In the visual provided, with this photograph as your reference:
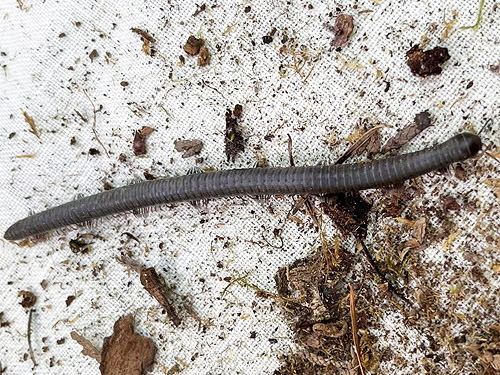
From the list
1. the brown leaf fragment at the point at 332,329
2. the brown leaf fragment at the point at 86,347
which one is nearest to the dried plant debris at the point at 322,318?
the brown leaf fragment at the point at 332,329

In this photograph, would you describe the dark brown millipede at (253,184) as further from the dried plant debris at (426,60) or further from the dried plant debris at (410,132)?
the dried plant debris at (426,60)

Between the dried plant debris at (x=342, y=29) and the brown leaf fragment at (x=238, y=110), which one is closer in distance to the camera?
the dried plant debris at (x=342, y=29)

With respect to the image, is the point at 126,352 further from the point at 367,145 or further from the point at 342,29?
the point at 342,29

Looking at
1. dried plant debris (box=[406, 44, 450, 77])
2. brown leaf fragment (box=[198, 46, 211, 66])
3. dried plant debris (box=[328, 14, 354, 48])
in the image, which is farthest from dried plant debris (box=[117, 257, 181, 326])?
dried plant debris (box=[406, 44, 450, 77])

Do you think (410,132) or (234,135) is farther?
(234,135)

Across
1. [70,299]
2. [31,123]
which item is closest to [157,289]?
[70,299]

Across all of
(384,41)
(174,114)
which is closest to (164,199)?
(174,114)
